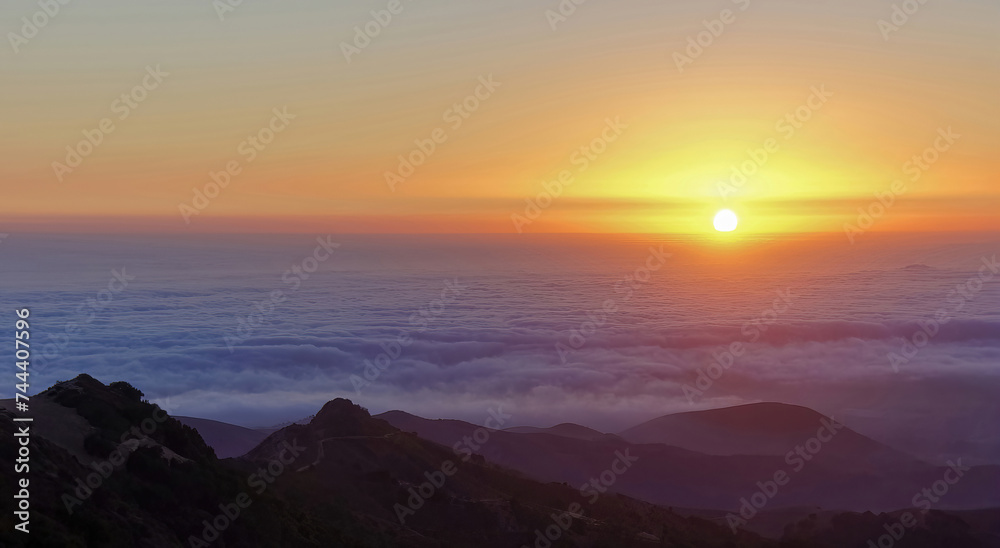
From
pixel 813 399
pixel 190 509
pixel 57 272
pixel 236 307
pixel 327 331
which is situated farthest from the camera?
pixel 57 272

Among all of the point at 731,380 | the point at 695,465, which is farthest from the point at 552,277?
the point at 695,465

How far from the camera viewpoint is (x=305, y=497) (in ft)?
70.1

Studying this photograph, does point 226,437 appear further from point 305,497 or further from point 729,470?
point 729,470

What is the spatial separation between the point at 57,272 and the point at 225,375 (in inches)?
3010

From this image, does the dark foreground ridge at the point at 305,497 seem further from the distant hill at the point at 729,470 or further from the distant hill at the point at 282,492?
the distant hill at the point at 729,470

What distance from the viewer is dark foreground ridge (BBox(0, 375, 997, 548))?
43.3 feet

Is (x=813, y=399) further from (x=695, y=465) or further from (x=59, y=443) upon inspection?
(x=59, y=443)

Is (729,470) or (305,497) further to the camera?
(729,470)

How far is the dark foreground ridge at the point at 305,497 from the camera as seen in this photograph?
43.3 ft

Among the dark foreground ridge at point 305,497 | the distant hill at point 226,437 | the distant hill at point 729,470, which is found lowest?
the dark foreground ridge at point 305,497

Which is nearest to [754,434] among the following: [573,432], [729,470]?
[729,470]

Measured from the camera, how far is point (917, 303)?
12450 centimetres

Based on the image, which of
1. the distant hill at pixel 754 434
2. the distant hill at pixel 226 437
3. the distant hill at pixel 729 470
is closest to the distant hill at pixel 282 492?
the distant hill at pixel 729 470

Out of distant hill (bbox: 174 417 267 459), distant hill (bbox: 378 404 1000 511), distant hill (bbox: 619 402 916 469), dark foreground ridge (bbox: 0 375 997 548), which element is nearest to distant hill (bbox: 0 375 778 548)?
dark foreground ridge (bbox: 0 375 997 548)
